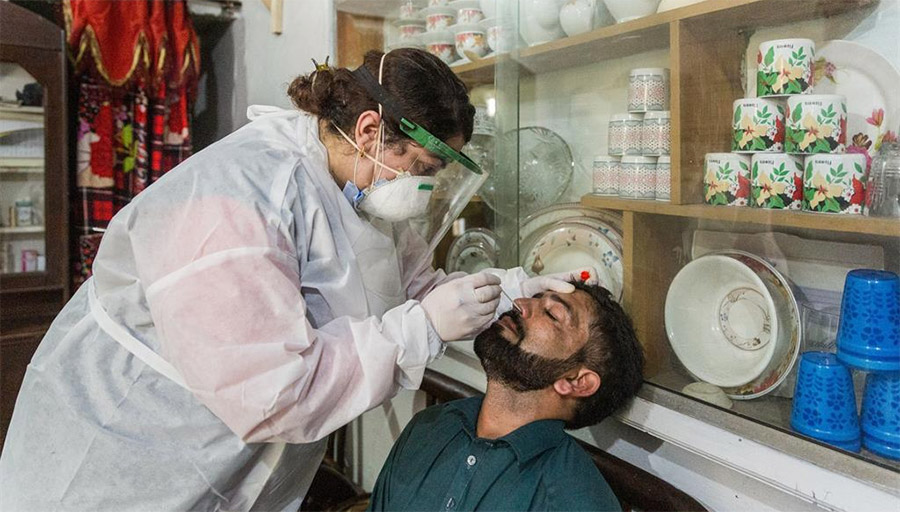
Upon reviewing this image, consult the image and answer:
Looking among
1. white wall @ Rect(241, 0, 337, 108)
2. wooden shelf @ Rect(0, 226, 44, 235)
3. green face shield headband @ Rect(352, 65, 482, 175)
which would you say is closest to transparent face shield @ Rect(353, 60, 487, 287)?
green face shield headband @ Rect(352, 65, 482, 175)

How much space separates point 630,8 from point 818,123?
434 mm

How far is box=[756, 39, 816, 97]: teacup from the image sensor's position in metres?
0.99

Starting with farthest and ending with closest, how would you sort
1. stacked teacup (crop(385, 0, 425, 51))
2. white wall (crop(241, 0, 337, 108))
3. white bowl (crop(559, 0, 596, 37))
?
white wall (crop(241, 0, 337, 108)) → stacked teacup (crop(385, 0, 425, 51)) → white bowl (crop(559, 0, 596, 37))

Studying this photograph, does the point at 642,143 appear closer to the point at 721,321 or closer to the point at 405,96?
the point at 721,321

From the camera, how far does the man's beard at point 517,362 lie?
48.3 inches

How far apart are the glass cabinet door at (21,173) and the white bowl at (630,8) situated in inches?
82.1

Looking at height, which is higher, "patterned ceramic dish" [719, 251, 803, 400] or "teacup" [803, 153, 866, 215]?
"teacup" [803, 153, 866, 215]

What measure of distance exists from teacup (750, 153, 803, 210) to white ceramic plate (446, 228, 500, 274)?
692 mm

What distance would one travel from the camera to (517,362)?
4.06ft

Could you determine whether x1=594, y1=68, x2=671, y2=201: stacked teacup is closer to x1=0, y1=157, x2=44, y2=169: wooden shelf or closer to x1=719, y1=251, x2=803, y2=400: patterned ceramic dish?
x1=719, y1=251, x2=803, y2=400: patterned ceramic dish

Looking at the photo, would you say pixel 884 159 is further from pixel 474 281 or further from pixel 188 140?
pixel 188 140

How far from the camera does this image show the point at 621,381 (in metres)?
1.22

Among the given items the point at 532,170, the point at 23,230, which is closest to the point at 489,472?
the point at 532,170

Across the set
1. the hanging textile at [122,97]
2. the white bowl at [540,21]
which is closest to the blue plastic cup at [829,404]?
the white bowl at [540,21]
